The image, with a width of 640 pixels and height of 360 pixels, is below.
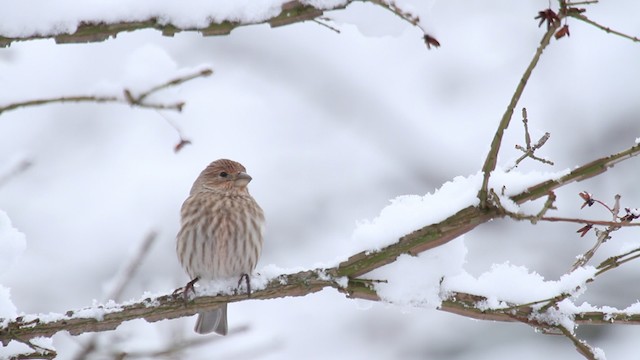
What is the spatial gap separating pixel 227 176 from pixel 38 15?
13.8ft

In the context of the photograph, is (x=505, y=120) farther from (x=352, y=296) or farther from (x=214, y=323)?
(x=214, y=323)

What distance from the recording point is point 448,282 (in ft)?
14.3

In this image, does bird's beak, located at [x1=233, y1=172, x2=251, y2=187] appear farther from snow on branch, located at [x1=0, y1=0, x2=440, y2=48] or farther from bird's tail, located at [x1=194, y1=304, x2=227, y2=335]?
snow on branch, located at [x1=0, y1=0, x2=440, y2=48]

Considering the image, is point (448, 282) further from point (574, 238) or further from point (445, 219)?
point (574, 238)

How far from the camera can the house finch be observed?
249 inches

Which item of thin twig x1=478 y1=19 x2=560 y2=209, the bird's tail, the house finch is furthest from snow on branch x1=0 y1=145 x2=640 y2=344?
the bird's tail

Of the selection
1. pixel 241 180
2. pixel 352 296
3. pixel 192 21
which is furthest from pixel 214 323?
pixel 192 21

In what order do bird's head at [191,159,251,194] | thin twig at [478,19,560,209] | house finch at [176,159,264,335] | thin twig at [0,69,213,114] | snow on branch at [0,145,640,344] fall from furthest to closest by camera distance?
bird's head at [191,159,251,194] → house finch at [176,159,264,335] → snow on branch at [0,145,640,344] → thin twig at [478,19,560,209] → thin twig at [0,69,213,114]

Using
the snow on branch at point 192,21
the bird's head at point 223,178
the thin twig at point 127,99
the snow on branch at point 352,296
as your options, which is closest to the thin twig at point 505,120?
the snow on branch at point 352,296

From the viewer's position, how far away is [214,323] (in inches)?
265

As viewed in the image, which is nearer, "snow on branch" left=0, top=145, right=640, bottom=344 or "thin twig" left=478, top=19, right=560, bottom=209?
"thin twig" left=478, top=19, right=560, bottom=209

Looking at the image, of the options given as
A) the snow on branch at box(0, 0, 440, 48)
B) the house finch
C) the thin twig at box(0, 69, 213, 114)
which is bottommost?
the thin twig at box(0, 69, 213, 114)

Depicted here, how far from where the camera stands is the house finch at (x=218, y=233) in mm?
6336

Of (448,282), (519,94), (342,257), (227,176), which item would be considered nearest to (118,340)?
(342,257)
